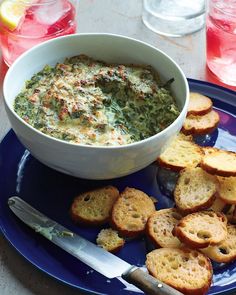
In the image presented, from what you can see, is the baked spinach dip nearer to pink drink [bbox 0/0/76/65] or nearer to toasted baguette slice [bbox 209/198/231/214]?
toasted baguette slice [bbox 209/198/231/214]

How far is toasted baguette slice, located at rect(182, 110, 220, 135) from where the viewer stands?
1485 mm

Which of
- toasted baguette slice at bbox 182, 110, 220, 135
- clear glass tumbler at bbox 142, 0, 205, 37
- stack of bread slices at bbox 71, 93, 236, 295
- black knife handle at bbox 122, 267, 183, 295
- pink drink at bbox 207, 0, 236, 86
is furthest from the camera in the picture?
clear glass tumbler at bbox 142, 0, 205, 37

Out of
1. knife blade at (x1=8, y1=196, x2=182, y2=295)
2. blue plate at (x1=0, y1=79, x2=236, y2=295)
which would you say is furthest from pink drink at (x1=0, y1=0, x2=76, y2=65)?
knife blade at (x1=8, y1=196, x2=182, y2=295)

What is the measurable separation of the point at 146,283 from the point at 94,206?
0.85 feet

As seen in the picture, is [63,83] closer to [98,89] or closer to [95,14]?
[98,89]

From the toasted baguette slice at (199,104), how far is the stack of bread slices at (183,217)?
5.6 inches

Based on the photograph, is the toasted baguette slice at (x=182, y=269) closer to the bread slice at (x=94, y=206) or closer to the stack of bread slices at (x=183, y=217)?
the stack of bread slices at (x=183, y=217)

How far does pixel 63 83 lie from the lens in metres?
1.39

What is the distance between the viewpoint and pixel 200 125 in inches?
58.6

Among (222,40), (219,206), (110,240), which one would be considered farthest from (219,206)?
(222,40)

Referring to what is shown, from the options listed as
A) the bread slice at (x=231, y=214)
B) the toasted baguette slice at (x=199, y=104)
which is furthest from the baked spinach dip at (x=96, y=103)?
the bread slice at (x=231, y=214)

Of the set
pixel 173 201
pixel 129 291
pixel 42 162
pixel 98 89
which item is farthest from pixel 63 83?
pixel 129 291

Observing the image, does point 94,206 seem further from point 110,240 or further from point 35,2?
point 35,2

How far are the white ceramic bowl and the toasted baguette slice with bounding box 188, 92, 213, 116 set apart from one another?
0.12 metres
